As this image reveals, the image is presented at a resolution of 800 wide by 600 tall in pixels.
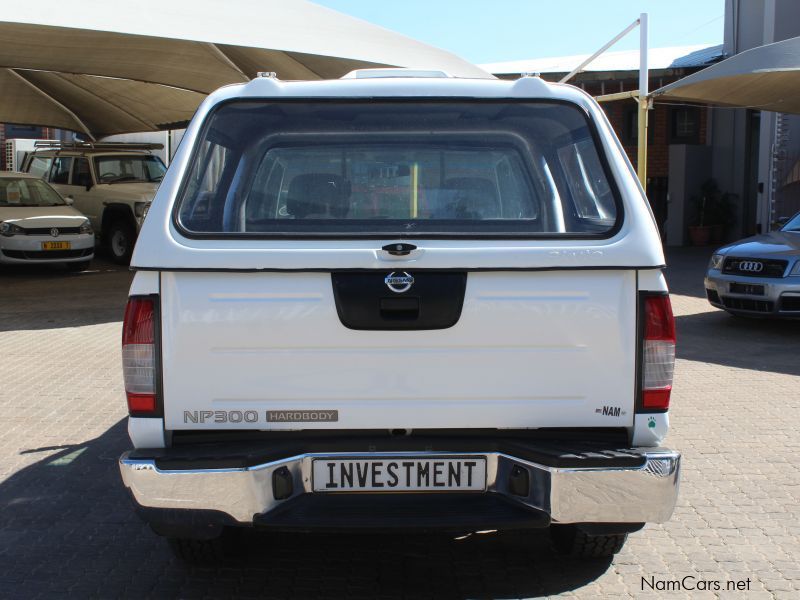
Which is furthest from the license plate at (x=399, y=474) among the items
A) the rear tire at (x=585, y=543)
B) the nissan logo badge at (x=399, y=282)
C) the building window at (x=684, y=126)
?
the building window at (x=684, y=126)

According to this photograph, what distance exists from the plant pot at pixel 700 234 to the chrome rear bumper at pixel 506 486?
2170 centimetres

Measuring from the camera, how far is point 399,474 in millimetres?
3527

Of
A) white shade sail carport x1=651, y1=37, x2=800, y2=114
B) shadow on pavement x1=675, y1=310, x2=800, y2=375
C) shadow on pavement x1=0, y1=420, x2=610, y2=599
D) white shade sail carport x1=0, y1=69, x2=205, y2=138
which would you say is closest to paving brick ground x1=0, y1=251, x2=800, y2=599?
shadow on pavement x1=0, y1=420, x2=610, y2=599

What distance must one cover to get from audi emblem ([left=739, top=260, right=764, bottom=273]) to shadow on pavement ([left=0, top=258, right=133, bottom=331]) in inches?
283

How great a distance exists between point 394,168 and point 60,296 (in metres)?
11.3

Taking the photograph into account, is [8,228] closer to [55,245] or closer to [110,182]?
[55,245]

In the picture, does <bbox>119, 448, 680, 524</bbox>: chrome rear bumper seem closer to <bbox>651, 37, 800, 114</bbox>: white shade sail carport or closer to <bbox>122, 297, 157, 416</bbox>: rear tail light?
<bbox>122, 297, 157, 416</bbox>: rear tail light

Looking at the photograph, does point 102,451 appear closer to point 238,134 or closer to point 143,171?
point 238,134

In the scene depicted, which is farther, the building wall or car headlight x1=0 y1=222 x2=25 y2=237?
the building wall

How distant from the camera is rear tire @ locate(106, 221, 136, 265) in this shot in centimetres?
1861

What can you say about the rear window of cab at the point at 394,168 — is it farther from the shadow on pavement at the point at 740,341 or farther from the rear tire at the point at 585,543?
the shadow on pavement at the point at 740,341

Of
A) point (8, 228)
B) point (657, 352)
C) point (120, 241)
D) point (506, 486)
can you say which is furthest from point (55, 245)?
point (657, 352)

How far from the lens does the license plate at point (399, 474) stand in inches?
139

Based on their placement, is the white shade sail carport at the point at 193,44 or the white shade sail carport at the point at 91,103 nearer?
the white shade sail carport at the point at 193,44
